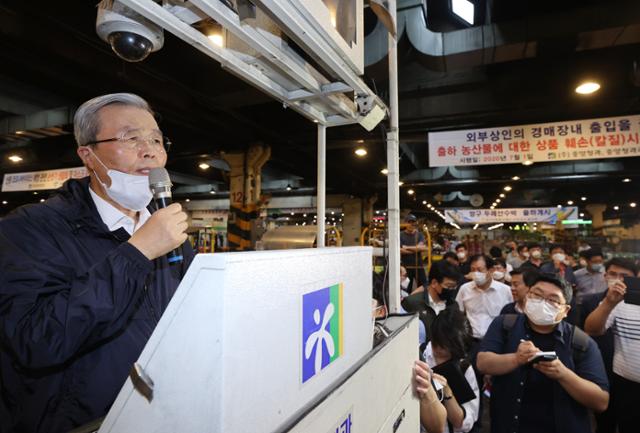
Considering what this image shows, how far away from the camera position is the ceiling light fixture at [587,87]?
5.19m

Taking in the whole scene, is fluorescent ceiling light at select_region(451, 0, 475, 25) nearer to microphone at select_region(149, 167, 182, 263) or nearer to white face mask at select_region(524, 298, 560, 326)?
white face mask at select_region(524, 298, 560, 326)

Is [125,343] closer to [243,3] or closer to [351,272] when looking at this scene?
[351,272]

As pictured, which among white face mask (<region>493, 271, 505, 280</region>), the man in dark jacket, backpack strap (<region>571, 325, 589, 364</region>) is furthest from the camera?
white face mask (<region>493, 271, 505, 280</region>)

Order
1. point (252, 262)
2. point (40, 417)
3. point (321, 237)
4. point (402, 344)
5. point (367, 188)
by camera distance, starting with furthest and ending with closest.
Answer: point (367, 188)
point (321, 237)
point (402, 344)
point (40, 417)
point (252, 262)

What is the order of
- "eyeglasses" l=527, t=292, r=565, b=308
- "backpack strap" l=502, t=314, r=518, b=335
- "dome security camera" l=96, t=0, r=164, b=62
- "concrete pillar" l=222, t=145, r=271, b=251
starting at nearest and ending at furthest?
"dome security camera" l=96, t=0, r=164, b=62, "eyeglasses" l=527, t=292, r=565, b=308, "backpack strap" l=502, t=314, r=518, b=335, "concrete pillar" l=222, t=145, r=271, b=251

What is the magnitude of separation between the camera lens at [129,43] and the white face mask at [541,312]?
264 cm

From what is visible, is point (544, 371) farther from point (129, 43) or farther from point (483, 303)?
point (129, 43)

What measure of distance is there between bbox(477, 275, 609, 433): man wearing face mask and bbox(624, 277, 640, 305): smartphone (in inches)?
36.6

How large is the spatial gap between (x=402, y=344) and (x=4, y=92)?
8.27 metres

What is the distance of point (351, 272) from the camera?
1114 millimetres

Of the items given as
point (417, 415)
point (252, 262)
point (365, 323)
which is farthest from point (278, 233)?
point (252, 262)

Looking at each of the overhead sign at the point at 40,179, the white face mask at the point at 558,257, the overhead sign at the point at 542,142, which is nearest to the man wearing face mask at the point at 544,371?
the overhead sign at the point at 542,142

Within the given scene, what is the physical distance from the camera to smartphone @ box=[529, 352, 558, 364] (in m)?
2.07

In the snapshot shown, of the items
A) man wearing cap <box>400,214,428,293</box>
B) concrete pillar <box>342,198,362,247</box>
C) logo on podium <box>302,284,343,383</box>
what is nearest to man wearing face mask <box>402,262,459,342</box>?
man wearing cap <box>400,214,428,293</box>
